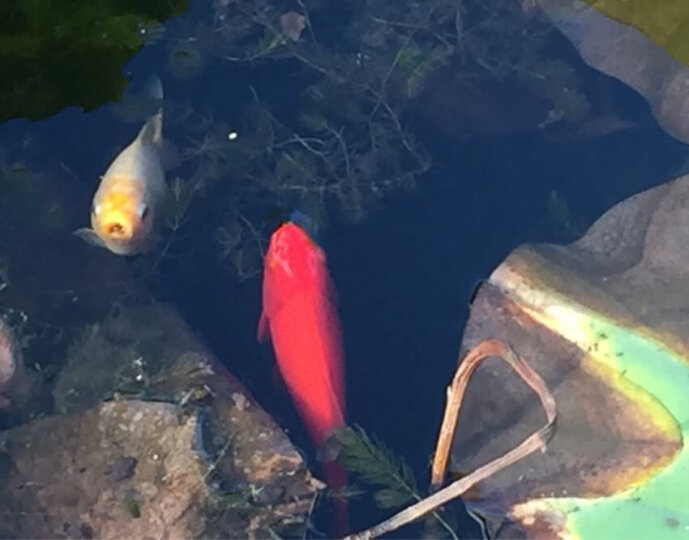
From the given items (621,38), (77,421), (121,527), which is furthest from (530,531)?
(621,38)

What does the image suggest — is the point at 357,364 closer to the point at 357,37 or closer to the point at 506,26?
the point at 357,37

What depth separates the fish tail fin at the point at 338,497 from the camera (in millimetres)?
3010

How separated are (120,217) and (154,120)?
1.73 feet

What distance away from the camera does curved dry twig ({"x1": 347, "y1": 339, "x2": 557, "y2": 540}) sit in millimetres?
2531

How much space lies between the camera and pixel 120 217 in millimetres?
3340

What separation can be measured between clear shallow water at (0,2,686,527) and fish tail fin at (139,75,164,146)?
66 mm

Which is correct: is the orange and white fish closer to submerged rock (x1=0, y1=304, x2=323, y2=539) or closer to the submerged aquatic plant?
submerged rock (x1=0, y1=304, x2=323, y2=539)

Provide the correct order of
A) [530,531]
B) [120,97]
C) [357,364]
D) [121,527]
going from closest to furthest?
[530,531] < [121,527] < [357,364] < [120,97]

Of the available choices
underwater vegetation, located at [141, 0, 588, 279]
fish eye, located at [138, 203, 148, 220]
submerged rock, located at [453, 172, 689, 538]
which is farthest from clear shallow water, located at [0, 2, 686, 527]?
submerged rock, located at [453, 172, 689, 538]

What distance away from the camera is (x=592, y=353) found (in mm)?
2836

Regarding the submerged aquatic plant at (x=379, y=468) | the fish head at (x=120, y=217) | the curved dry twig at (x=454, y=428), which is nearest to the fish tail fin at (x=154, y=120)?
the fish head at (x=120, y=217)

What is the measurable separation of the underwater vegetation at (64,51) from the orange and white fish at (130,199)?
33cm

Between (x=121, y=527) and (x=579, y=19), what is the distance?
2.68 m

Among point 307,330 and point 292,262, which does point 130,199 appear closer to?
point 292,262
